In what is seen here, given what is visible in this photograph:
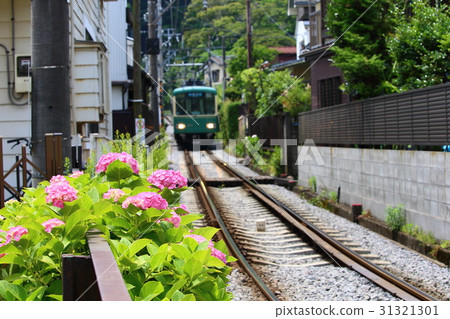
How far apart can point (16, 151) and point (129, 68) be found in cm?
2133

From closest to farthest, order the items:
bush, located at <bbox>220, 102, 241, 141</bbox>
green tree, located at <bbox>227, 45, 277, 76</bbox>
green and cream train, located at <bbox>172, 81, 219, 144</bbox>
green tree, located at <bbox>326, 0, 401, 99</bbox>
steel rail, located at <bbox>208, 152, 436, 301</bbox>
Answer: steel rail, located at <bbox>208, 152, 436, 301</bbox> → green tree, located at <bbox>326, 0, 401, 99</bbox> → green and cream train, located at <bbox>172, 81, 219, 144</bbox> → bush, located at <bbox>220, 102, 241, 141</bbox> → green tree, located at <bbox>227, 45, 277, 76</bbox>

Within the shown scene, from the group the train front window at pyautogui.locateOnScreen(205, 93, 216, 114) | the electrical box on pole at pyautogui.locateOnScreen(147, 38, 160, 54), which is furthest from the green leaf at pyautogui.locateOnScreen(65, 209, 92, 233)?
the train front window at pyautogui.locateOnScreen(205, 93, 216, 114)

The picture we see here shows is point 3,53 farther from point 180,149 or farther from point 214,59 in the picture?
point 214,59

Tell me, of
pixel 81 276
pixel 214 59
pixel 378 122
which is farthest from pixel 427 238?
pixel 214 59

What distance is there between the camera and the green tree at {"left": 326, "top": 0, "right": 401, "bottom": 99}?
14930mm

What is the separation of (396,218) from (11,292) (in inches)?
329

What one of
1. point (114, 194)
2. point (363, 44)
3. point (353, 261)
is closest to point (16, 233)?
point (114, 194)

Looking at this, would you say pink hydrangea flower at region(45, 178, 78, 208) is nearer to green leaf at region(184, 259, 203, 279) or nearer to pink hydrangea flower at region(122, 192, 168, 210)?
pink hydrangea flower at region(122, 192, 168, 210)

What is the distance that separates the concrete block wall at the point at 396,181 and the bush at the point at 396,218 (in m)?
0.11

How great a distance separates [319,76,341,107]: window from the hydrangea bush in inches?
736

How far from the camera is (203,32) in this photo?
57188 millimetres

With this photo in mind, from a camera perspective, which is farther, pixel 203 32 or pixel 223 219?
pixel 203 32

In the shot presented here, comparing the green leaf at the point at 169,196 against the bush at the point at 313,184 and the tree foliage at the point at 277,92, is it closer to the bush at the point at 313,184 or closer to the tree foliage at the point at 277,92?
the bush at the point at 313,184

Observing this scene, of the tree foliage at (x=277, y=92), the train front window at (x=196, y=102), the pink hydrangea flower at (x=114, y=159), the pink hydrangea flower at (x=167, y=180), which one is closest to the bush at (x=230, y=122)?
the train front window at (x=196, y=102)
